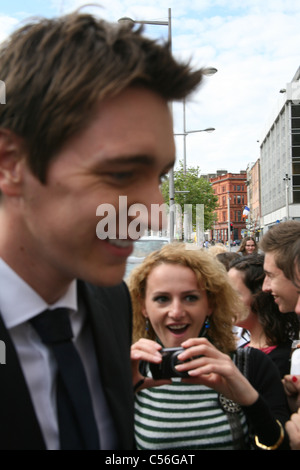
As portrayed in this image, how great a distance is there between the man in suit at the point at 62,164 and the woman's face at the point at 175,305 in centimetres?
119

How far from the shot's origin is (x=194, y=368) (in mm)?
1585

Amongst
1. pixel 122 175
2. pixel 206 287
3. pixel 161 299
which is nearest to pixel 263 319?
pixel 206 287

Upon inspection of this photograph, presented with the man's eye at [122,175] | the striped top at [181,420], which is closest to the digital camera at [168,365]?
the striped top at [181,420]

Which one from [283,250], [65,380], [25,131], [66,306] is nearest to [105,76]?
[25,131]

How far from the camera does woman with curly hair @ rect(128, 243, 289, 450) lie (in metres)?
1.62

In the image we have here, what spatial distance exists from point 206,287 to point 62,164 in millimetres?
1494

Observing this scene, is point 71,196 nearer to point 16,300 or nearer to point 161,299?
point 16,300

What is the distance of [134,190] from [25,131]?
29 cm

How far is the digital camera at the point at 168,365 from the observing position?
158 centimetres

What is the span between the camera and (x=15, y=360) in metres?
1.02

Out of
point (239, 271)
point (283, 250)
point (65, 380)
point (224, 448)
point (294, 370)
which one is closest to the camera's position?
point (65, 380)

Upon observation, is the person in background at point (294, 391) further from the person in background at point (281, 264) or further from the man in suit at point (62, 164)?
the man in suit at point (62, 164)

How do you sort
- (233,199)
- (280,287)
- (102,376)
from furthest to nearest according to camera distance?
(233,199)
(280,287)
(102,376)
